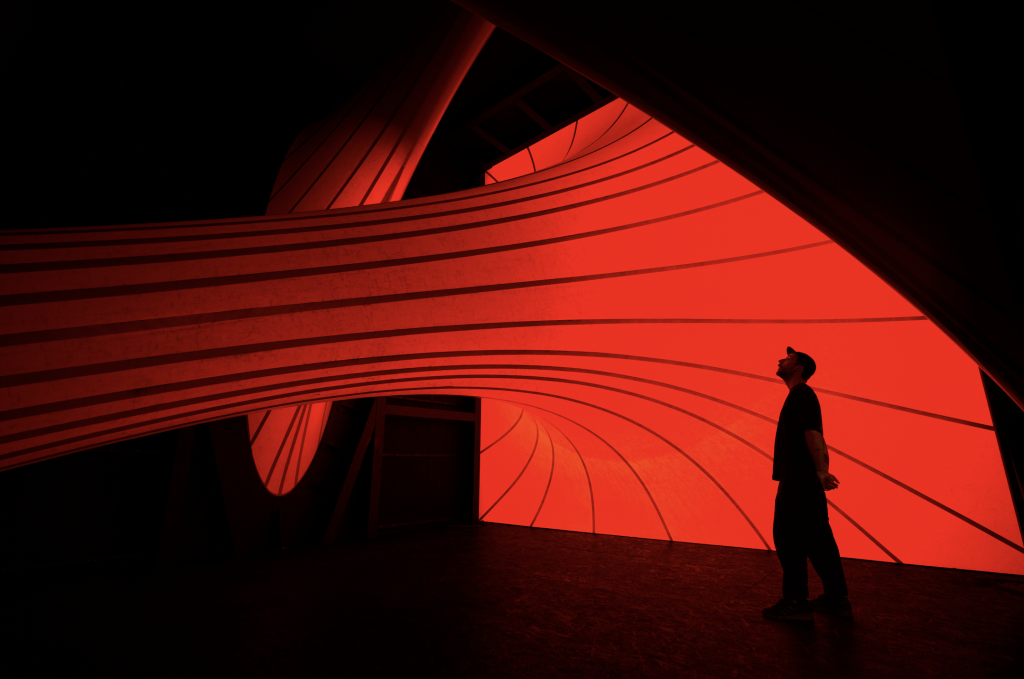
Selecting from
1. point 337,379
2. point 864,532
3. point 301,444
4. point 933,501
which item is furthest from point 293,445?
point 933,501

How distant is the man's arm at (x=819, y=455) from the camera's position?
7.93 ft

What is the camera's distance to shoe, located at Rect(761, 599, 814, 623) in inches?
96.0

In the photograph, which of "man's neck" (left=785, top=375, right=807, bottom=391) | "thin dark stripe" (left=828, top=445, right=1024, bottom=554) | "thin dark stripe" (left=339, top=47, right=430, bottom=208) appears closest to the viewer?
"man's neck" (left=785, top=375, right=807, bottom=391)

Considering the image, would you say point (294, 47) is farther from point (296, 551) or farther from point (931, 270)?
point (931, 270)

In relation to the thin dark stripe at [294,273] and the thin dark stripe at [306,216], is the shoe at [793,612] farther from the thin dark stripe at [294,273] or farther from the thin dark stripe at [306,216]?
the thin dark stripe at [306,216]

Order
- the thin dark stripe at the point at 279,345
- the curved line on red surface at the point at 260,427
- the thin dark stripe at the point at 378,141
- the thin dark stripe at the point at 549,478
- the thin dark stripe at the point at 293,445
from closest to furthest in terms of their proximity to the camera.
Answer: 1. the thin dark stripe at the point at 279,345
2. the thin dark stripe at the point at 378,141
3. the curved line on red surface at the point at 260,427
4. the thin dark stripe at the point at 293,445
5. the thin dark stripe at the point at 549,478

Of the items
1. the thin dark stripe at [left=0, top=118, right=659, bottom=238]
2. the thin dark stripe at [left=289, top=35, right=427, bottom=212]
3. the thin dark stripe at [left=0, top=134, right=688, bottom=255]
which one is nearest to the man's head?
the thin dark stripe at [left=0, top=134, right=688, bottom=255]

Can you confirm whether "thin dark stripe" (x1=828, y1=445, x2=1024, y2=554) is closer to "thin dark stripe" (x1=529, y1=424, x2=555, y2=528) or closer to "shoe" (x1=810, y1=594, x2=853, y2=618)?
"shoe" (x1=810, y1=594, x2=853, y2=618)

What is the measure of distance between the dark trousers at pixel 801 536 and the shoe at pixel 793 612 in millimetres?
33

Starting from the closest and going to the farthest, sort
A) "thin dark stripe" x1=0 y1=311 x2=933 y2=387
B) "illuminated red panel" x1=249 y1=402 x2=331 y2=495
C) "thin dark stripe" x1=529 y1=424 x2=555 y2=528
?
"thin dark stripe" x1=0 y1=311 x2=933 y2=387, "illuminated red panel" x1=249 y1=402 x2=331 y2=495, "thin dark stripe" x1=529 y1=424 x2=555 y2=528

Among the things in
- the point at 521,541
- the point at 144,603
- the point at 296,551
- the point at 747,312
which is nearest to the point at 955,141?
the point at 747,312

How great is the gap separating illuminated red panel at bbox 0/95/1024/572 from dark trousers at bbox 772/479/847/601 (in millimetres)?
1895

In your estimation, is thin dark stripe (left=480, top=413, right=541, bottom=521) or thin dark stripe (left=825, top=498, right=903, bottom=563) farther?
thin dark stripe (left=480, top=413, right=541, bottom=521)

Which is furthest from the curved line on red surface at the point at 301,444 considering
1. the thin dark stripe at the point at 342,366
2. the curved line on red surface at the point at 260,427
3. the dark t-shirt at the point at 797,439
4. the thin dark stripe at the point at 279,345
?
the dark t-shirt at the point at 797,439
